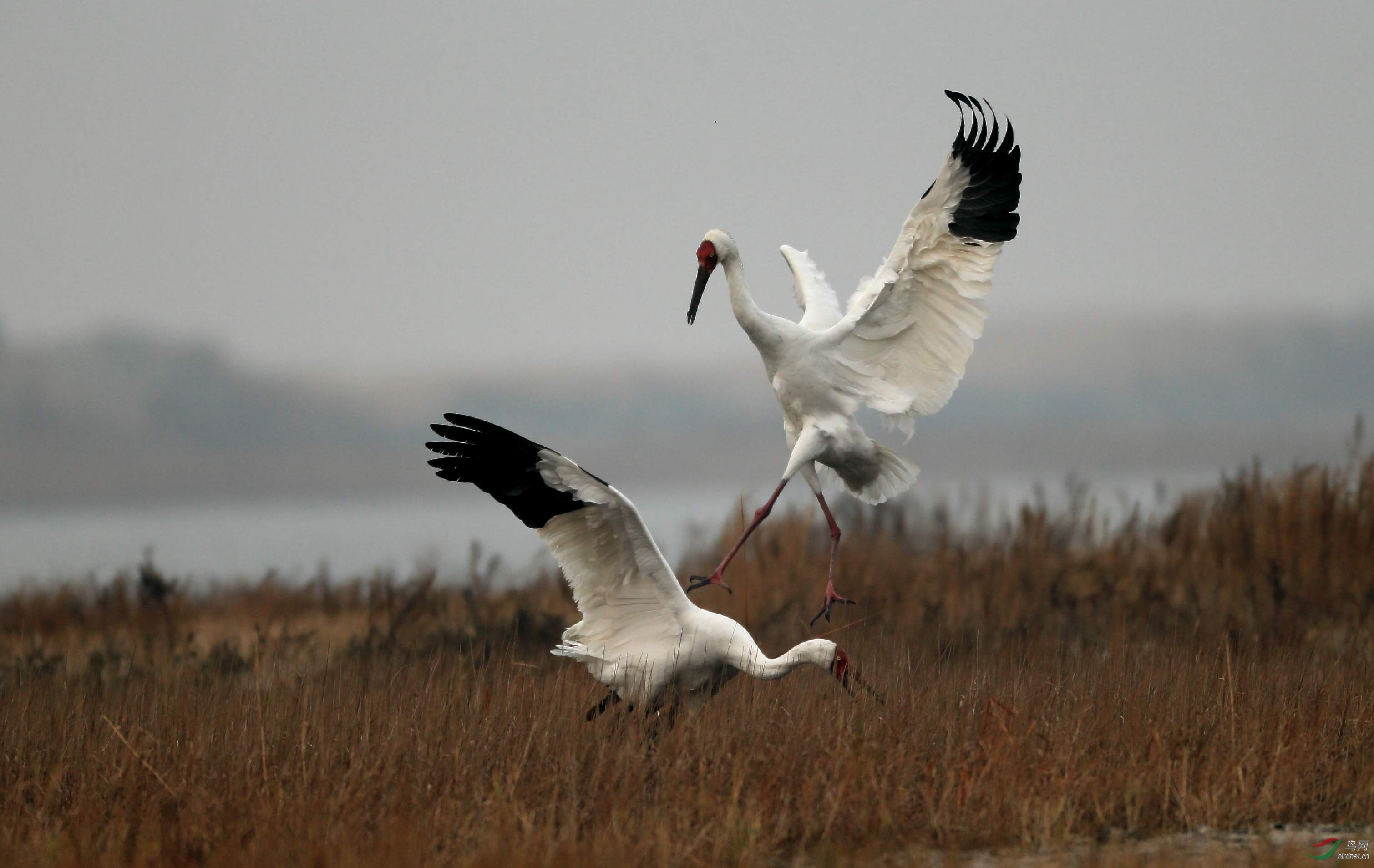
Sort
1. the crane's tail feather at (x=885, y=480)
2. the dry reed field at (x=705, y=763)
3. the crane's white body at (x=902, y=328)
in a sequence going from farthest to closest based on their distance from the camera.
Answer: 1. the crane's tail feather at (x=885, y=480)
2. the crane's white body at (x=902, y=328)
3. the dry reed field at (x=705, y=763)

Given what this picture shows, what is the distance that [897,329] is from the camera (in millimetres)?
8156

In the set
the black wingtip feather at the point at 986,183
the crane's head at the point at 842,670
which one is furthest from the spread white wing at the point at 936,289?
the crane's head at the point at 842,670

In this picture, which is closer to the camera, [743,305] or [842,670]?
[842,670]

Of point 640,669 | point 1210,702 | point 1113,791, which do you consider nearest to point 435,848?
point 640,669

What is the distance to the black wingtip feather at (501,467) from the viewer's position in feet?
19.9

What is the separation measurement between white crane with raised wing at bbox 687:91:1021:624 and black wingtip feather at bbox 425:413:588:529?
155 centimetres

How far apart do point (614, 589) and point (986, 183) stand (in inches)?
135

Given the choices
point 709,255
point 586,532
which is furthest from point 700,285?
point 586,532

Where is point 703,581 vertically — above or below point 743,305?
below

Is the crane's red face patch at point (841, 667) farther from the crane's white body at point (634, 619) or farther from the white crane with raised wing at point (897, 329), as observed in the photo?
the white crane with raised wing at point (897, 329)

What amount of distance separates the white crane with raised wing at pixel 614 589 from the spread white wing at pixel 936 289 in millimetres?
2404

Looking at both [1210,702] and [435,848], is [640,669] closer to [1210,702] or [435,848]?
[435,848]

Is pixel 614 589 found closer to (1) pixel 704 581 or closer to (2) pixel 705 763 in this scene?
(1) pixel 704 581

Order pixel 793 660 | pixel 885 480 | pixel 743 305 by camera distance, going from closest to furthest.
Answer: pixel 793 660, pixel 743 305, pixel 885 480
